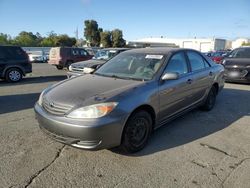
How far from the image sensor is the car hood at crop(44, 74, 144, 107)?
3.29 metres

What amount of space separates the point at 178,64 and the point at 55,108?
2.51 m

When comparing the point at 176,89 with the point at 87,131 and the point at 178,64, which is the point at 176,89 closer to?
the point at 178,64

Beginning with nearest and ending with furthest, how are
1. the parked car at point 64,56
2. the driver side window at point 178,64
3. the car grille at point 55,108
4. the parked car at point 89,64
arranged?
the car grille at point 55,108
the driver side window at point 178,64
the parked car at point 89,64
the parked car at point 64,56

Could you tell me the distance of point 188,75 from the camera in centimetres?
478

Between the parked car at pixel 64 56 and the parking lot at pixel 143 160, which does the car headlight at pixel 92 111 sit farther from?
the parked car at pixel 64 56

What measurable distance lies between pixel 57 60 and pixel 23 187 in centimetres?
1446

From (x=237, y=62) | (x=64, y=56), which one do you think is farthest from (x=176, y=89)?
(x=64, y=56)

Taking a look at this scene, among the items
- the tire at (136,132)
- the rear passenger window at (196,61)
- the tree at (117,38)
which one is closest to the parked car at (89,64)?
the rear passenger window at (196,61)

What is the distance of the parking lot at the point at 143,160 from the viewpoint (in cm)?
297

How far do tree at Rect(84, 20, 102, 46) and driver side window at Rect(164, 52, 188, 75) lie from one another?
160 feet


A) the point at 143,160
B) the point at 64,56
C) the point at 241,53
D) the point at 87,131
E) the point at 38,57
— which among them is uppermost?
the point at 241,53

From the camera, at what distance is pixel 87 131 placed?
3.05 meters

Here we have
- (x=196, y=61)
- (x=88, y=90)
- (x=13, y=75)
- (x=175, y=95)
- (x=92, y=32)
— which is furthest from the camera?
(x=92, y=32)

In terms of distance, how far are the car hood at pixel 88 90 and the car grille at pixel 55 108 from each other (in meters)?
0.04
